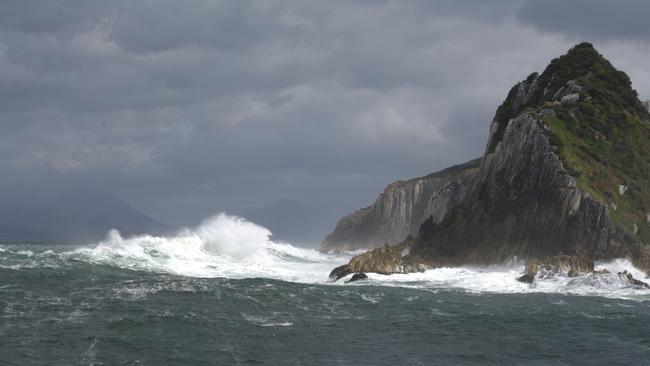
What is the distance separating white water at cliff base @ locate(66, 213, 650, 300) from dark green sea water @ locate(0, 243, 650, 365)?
4.33 m

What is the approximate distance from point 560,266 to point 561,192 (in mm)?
12492

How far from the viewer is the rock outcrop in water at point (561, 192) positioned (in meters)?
85.4

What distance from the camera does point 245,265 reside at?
308 ft

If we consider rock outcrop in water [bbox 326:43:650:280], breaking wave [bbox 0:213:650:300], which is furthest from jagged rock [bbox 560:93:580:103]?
breaking wave [bbox 0:213:650:300]

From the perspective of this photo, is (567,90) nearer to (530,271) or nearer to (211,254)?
(530,271)

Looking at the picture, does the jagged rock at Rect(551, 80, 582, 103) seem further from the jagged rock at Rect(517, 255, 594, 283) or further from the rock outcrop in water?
the jagged rock at Rect(517, 255, 594, 283)

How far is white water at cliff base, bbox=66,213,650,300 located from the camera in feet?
240

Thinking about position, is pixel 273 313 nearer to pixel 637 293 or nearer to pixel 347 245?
pixel 637 293

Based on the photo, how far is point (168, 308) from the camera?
5316 centimetres

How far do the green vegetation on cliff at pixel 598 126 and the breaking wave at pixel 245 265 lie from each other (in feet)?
40.6

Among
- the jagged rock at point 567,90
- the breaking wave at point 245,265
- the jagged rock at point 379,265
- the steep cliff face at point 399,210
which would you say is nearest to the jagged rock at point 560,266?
the breaking wave at point 245,265

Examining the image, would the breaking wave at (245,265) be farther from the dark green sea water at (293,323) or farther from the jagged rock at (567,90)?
the jagged rock at (567,90)

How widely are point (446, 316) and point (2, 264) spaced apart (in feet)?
153

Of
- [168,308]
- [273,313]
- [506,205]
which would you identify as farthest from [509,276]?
[168,308]
